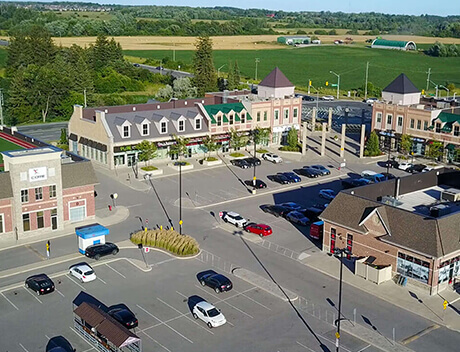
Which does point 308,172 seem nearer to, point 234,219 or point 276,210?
point 276,210

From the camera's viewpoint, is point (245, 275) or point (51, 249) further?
point (51, 249)

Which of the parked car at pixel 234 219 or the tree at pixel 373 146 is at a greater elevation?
the tree at pixel 373 146

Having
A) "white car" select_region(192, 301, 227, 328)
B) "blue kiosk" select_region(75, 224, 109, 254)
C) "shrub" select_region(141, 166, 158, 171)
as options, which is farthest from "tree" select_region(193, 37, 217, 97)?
"white car" select_region(192, 301, 227, 328)

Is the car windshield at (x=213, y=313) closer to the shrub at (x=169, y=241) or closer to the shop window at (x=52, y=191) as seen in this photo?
the shrub at (x=169, y=241)

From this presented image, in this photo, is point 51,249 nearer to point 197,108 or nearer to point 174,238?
point 174,238

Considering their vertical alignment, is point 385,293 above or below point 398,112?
below

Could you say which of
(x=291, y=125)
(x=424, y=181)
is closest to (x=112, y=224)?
(x=424, y=181)

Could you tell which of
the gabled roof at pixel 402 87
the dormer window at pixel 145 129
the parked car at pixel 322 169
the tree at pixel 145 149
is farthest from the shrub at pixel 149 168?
the gabled roof at pixel 402 87
